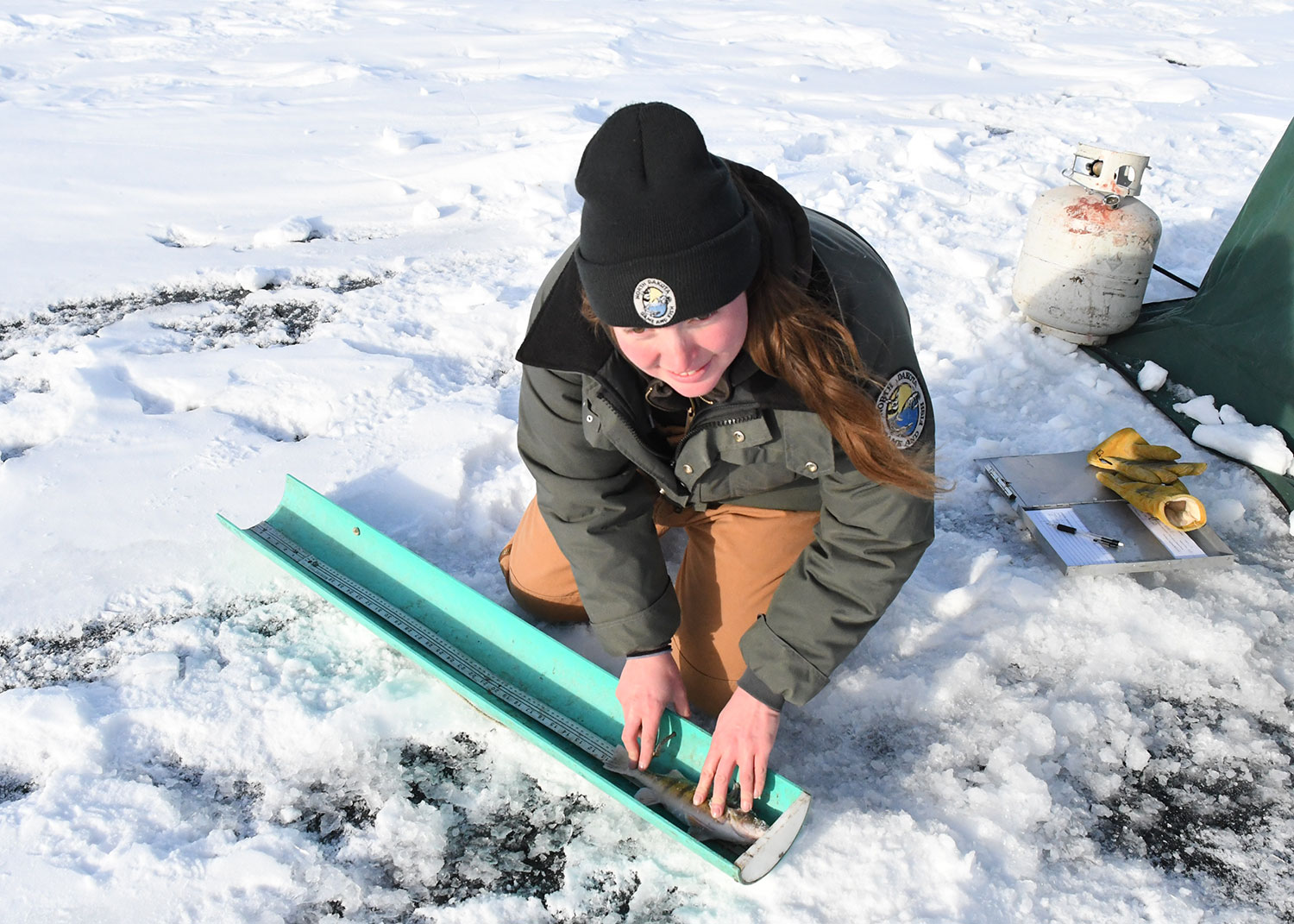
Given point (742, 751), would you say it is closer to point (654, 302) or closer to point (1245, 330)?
point (654, 302)

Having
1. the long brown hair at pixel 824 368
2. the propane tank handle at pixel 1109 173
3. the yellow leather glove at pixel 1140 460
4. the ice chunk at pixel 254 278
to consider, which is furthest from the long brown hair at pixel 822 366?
the ice chunk at pixel 254 278

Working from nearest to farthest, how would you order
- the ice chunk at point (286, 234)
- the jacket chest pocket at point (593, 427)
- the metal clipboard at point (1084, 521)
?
the jacket chest pocket at point (593, 427) < the metal clipboard at point (1084, 521) < the ice chunk at point (286, 234)

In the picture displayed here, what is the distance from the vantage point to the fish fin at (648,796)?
1.65 m

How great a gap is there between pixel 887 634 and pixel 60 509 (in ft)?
6.50

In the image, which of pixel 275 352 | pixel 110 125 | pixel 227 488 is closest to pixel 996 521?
pixel 227 488

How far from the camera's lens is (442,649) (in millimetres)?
1957

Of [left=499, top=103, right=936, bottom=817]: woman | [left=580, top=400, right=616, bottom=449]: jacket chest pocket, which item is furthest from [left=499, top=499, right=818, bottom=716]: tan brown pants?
[left=580, top=400, right=616, bottom=449]: jacket chest pocket

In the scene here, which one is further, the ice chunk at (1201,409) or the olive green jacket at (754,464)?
the ice chunk at (1201,409)

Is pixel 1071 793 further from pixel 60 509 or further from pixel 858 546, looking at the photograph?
pixel 60 509

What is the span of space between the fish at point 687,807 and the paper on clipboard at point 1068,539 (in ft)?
3.35

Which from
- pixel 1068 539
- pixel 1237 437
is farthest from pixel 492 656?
pixel 1237 437

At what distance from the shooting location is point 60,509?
2318mm

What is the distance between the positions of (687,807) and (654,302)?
2.95 ft

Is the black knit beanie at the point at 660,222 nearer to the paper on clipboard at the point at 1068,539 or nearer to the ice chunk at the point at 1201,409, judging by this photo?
the paper on clipboard at the point at 1068,539
